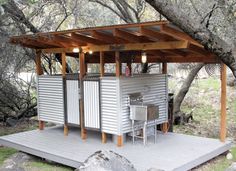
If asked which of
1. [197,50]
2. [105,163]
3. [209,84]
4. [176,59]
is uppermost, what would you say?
[197,50]

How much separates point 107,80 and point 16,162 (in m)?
2.63

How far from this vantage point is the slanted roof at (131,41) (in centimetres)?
556

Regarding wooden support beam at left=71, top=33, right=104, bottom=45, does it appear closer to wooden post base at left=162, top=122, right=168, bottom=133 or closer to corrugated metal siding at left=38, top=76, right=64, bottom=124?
corrugated metal siding at left=38, top=76, right=64, bottom=124

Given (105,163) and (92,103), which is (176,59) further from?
(105,163)

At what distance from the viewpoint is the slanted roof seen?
219 inches

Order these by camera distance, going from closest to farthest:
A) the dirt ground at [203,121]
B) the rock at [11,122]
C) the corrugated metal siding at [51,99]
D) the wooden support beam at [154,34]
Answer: the wooden support beam at [154,34], the dirt ground at [203,121], the corrugated metal siding at [51,99], the rock at [11,122]

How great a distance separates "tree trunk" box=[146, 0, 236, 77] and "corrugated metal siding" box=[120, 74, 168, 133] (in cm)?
321

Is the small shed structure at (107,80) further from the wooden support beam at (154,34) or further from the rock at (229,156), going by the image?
the rock at (229,156)

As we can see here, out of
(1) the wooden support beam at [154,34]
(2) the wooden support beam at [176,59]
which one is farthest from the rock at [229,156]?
(1) the wooden support beam at [154,34]

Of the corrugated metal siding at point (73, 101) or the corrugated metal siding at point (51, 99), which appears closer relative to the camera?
the corrugated metal siding at point (73, 101)

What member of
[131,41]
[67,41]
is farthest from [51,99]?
[131,41]

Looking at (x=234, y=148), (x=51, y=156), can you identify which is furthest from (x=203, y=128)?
(x=51, y=156)

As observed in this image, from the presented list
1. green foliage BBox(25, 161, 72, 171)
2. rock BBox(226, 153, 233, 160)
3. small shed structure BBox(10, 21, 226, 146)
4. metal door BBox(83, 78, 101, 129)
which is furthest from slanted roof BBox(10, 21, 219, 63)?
green foliage BBox(25, 161, 72, 171)

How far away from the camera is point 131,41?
638 cm
